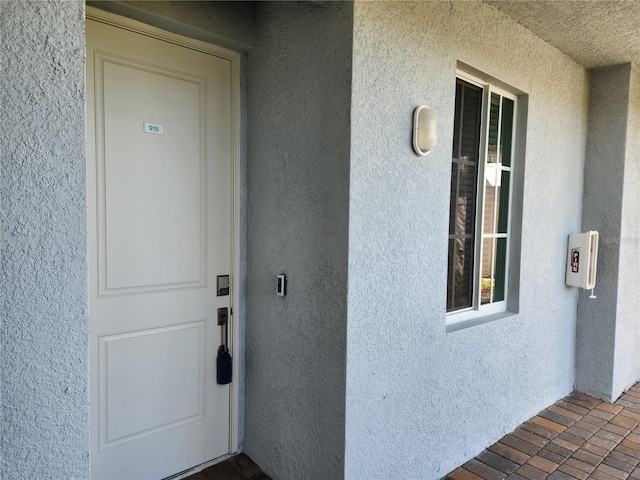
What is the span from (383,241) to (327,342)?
0.64 meters

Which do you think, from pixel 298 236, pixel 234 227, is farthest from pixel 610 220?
pixel 234 227

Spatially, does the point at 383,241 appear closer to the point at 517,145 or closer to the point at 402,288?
the point at 402,288

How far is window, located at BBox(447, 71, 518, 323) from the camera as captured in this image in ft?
9.95

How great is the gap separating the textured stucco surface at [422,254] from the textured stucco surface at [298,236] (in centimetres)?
10

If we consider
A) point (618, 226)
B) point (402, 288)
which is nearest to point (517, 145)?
point (618, 226)

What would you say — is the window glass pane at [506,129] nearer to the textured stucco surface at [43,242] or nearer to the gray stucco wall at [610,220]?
the gray stucco wall at [610,220]

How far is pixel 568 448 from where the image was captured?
3.14m

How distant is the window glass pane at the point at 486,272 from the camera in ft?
10.8

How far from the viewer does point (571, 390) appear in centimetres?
417

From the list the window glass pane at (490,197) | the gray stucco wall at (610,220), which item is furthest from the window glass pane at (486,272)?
the gray stucco wall at (610,220)

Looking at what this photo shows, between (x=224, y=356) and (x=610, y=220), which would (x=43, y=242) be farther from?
(x=610, y=220)

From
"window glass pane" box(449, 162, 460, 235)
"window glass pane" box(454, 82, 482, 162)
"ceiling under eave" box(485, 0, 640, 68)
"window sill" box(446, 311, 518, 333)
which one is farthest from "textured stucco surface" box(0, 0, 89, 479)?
"ceiling under eave" box(485, 0, 640, 68)

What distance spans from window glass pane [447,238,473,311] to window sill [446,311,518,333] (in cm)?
11

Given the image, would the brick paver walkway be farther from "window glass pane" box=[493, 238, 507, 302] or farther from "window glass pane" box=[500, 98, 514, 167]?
"window glass pane" box=[500, 98, 514, 167]
